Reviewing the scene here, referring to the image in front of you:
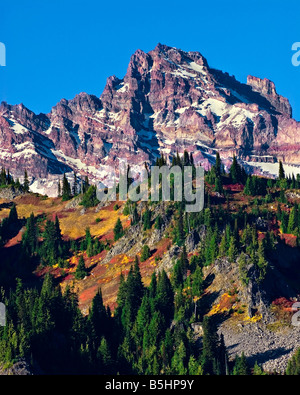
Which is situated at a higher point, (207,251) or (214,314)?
(207,251)

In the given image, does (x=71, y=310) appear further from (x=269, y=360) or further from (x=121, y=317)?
(x=269, y=360)

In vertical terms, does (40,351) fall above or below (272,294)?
below

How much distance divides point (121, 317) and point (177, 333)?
23096 mm

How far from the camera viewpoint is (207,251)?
200 meters

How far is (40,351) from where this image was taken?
6526 inches
